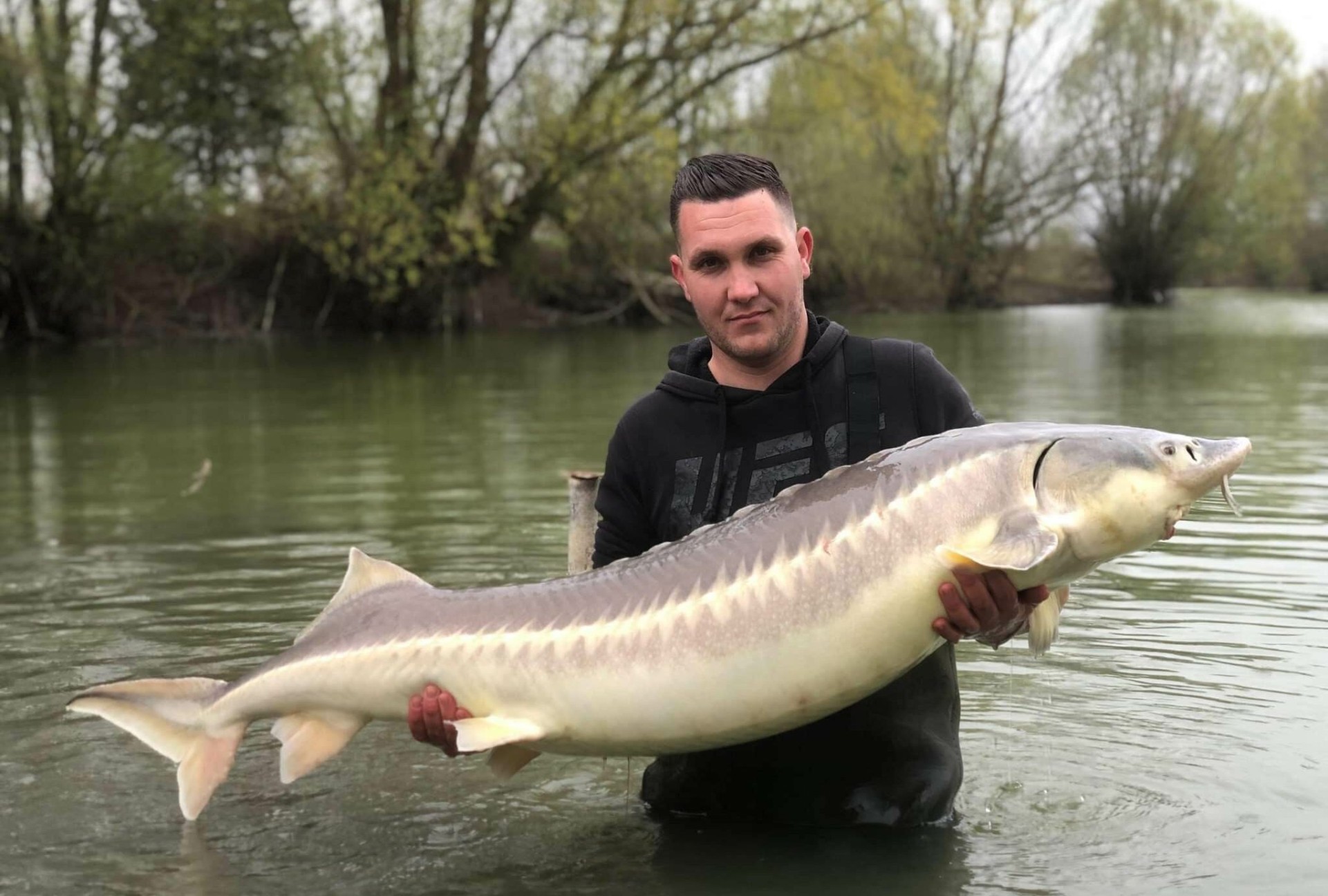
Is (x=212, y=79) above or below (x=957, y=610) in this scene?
above

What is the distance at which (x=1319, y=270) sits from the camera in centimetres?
6106

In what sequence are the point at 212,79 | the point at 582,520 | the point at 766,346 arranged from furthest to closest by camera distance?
the point at 212,79, the point at 582,520, the point at 766,346

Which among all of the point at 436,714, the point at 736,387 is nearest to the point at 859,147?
the point at 736,387

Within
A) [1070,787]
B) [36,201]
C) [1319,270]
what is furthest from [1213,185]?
[1070,787]

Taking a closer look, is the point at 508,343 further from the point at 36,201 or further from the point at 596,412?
the point at 596,412

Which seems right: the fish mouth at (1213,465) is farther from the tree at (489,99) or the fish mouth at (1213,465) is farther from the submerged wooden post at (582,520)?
the tree at (489,99)

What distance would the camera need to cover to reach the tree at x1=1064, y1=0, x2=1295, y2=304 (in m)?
51.8

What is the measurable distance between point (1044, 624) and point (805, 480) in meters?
0.81

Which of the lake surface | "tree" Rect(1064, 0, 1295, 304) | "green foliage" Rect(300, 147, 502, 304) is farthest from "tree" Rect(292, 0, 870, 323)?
"tree" Rect(1064, 0, 1295, 304)

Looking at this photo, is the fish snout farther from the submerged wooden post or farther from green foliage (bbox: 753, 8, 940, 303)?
green foliage (bbox: 753, 8, 940, 303)

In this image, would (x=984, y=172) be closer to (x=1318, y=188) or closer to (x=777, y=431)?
(x=1318, y=188)

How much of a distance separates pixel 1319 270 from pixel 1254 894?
62.8m

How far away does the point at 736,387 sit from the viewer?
4164 mm

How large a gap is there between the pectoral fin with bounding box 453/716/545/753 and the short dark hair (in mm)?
1302
